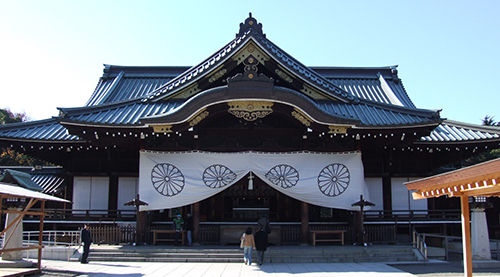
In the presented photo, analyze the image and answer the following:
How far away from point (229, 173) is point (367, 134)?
5.20 meters

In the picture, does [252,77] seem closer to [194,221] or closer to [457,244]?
[194,221]

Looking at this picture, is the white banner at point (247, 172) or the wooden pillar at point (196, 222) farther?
the wooden pillar at point (196, 222)

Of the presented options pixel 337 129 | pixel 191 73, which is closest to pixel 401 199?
pixel 337 129

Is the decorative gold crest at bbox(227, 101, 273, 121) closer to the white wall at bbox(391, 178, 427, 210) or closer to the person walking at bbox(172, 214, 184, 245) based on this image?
the person walking at bbox(172, 214, 184, 245)

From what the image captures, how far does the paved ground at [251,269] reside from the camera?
12195 millimetres

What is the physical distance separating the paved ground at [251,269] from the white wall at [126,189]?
432 centimetres

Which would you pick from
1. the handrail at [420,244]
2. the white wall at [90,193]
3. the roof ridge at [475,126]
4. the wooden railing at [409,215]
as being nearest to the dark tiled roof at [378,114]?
the roof ridge at [475,126]

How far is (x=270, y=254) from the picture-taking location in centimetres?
1462

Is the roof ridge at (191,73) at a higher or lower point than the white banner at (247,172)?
higher

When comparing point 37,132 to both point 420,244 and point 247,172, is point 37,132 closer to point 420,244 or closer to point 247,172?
point 247,172

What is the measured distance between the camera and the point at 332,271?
12.7m

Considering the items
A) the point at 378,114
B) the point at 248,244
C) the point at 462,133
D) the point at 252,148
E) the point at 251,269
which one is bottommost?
the point at 251,269

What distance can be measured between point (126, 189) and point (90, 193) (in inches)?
59.8

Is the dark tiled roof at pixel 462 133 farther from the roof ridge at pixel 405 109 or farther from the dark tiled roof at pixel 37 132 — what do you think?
the dark tiled roof at pixel 37 132
